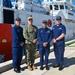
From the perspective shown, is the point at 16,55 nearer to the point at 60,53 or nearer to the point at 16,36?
the point at 16,36

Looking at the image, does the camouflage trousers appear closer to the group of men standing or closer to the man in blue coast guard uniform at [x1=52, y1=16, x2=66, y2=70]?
the group of men standing

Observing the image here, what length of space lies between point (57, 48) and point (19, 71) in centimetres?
143

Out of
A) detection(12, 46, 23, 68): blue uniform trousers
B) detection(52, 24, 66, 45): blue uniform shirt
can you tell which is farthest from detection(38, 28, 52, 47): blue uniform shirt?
detection(12, 46, 23, 68): blue uniform trousers

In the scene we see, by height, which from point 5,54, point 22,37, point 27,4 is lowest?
point 5,54

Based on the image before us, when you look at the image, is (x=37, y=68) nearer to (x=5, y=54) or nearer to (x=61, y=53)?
(x=61, y=53)

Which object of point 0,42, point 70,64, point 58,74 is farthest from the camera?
point 0,42

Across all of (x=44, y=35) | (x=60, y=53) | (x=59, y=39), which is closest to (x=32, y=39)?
(x=44, y=35)

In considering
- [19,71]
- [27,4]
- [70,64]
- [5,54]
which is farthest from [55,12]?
[19,71]

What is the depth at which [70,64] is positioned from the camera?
8.23 meters

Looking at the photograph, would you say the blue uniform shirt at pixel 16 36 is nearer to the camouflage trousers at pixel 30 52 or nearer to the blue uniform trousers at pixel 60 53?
the camouflage trousers at pixel 30 52

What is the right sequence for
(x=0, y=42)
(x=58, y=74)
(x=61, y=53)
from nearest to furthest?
(x=58, y=74) < (x=61, y=53) < (x=0, y=42)

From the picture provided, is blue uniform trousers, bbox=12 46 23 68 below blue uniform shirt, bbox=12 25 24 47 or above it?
below

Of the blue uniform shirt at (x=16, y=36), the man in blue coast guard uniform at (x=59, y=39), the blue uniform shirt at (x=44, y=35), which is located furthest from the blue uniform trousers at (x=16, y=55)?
the man in blue coast guard uniform at (x=59, y=39)

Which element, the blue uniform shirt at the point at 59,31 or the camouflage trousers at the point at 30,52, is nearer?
the camouflage trousers at the point at 30,52
